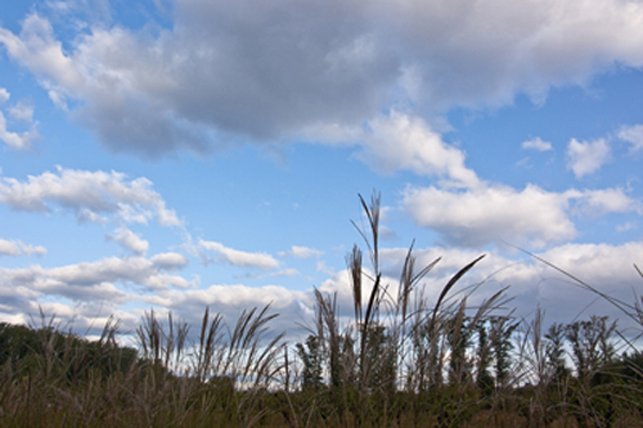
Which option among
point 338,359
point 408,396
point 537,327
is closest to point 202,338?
point 338,359

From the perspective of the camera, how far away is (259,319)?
4.53m

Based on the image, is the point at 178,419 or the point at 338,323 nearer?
the point at 178,419

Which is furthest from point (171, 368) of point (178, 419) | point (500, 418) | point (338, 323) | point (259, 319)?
point (500, 418)

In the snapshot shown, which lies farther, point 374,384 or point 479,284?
point 374,384

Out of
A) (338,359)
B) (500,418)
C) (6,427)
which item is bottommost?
(6,427)

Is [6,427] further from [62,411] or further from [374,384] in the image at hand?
[374,384]

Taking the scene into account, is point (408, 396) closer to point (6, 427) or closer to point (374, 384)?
point (374, 384)

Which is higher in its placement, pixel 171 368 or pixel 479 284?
pixel 479 284

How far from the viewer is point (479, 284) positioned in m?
3.85

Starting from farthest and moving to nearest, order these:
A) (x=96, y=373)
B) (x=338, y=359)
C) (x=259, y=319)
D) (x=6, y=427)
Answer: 1. (x=96, y=373)
2. (x=259, y=319)
3. (x=338, y=359)
4. (x=6, y=427)

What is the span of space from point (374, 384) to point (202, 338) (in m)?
1.82

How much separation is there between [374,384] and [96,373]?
3323mm

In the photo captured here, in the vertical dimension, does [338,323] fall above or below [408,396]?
above

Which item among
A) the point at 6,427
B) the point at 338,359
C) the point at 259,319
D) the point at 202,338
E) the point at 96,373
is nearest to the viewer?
the point at 6,427
